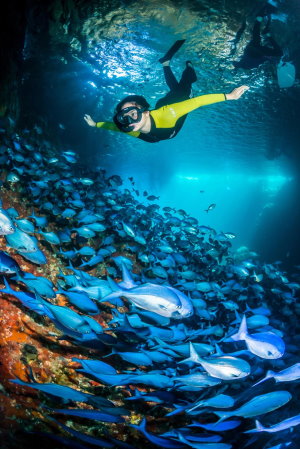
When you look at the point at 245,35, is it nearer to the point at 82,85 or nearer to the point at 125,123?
the point at 125,123

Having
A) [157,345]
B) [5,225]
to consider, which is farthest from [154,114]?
[157,345]

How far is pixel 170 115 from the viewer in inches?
226

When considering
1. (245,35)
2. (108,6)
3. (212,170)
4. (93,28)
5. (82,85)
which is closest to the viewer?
(108,6)

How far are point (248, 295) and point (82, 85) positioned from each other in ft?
58.2

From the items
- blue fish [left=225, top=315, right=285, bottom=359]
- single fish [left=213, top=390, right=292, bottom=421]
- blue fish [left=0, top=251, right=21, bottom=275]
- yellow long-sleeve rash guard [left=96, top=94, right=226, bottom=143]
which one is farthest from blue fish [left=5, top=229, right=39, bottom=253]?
yellow long-sleeve rash guard [left=96, top=94, right=226, bottom=143]

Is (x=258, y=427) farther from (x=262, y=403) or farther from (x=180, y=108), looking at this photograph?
(x=180, y=108)

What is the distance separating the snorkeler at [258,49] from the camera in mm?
9006

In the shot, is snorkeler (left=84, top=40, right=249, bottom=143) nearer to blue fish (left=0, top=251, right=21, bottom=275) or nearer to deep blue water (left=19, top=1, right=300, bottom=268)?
blue fish (left=0, top=251, right=21, bottom=275)

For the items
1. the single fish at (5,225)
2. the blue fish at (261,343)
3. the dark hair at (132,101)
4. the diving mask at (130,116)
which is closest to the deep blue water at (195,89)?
the dark hair at (132,101)

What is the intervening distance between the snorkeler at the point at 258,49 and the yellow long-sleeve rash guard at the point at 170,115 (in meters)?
5.45

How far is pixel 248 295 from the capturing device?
23.5ft

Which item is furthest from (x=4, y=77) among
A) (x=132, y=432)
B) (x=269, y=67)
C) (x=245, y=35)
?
(x=269, y=67)

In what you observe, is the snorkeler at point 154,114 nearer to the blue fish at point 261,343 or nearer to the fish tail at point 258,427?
the blue fish at point 261,343

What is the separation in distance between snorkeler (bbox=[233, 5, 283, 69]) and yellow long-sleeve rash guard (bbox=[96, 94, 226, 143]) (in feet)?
17.9
